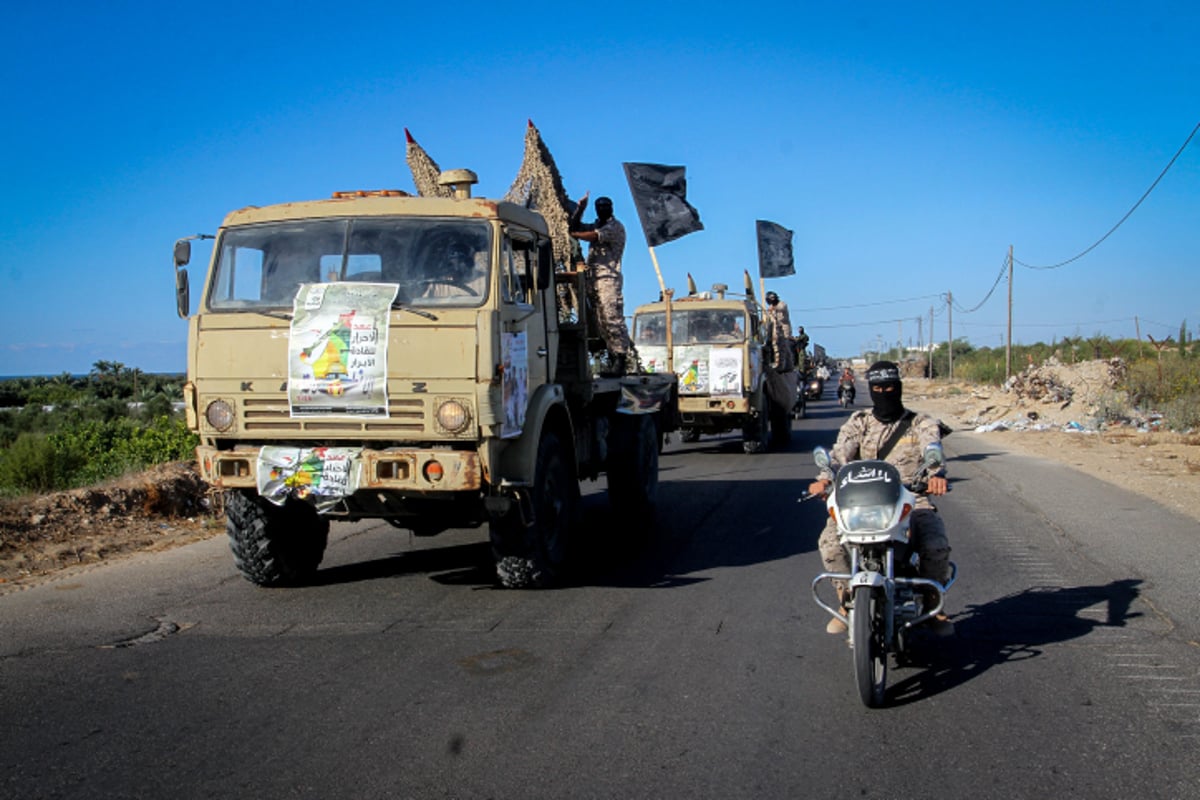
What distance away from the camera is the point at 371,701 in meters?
4.89

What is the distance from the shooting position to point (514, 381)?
6.75m

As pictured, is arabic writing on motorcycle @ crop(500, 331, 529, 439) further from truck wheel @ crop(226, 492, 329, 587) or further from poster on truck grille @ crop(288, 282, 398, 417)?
truck wheel @ crop(226, 492, 329, 587)

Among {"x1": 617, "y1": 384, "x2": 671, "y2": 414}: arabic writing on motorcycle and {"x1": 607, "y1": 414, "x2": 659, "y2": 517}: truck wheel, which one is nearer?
{"x1": 607, "y1": 414, "x2": 659, "y2": 517}: truck wheel

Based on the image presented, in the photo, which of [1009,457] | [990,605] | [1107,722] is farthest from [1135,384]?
[1107,722]

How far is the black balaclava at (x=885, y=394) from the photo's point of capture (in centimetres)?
556

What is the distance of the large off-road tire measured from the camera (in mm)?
17656

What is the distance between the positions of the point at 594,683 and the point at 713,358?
12.4 meters

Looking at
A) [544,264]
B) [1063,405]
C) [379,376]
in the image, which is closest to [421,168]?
[544,264]

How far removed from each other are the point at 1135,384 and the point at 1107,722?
22.2m

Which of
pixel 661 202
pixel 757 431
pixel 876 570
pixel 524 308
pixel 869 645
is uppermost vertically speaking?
pixel 661 202

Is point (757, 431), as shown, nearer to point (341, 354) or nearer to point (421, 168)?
point (421, 168)

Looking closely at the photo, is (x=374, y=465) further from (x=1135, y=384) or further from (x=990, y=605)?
(x=1135, y=384)

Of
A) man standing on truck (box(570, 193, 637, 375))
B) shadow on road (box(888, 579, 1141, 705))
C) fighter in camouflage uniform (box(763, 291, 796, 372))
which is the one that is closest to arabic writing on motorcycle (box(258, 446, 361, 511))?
shadow on road (box(888, 579, 1141, 705))

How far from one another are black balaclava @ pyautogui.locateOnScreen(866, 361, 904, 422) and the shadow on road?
4.26ft
